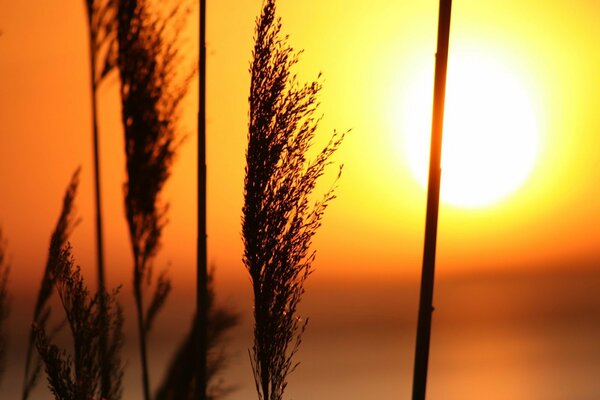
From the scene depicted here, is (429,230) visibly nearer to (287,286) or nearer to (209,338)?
(287,286)

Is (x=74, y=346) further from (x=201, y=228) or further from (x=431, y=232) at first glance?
(x=431, y=232)

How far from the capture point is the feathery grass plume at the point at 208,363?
9.95 metres

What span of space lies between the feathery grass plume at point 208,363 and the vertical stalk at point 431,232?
375 cm

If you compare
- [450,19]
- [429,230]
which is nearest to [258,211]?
[429,230]

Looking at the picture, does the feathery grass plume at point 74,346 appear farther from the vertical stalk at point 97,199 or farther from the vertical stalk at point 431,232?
the vertical stalk at point 431,232

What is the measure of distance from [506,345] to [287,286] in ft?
12.5

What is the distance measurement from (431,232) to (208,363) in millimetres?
4128

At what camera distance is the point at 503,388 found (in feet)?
30.3

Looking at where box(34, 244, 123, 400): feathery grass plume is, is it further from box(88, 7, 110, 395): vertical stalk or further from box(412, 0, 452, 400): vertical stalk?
box(412, 0, 452, 400): vertical stalk

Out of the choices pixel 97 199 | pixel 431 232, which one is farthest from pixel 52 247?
pixel 431 232

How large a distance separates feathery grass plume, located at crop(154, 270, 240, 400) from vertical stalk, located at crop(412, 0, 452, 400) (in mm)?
3751

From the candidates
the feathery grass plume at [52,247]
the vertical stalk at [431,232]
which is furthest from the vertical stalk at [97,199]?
the vertical stalk at [431,232]

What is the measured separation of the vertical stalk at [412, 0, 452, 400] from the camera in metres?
6.38

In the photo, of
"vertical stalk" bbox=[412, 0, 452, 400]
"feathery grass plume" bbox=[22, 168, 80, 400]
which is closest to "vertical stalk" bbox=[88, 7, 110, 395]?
"feathery grass plume" bbox=[22, 168, 80, 400]
